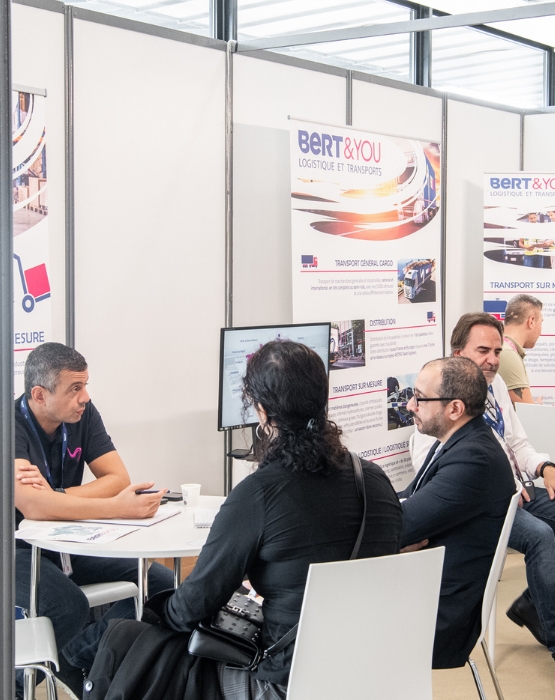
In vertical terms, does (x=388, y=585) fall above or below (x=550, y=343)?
below

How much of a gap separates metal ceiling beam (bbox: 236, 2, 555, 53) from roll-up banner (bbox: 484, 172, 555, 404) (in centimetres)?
180

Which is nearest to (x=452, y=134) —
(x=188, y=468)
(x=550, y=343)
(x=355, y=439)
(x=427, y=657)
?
(x=550, y=343)

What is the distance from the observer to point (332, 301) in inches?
182

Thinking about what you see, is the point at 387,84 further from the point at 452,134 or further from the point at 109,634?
the point at 109,634

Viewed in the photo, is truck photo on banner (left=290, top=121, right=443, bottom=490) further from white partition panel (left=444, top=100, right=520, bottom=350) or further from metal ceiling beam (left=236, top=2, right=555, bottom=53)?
white partition panel (left=444, top=100, right=520, bottom=350)

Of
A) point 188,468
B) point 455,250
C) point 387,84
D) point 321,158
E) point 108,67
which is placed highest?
point 387,84

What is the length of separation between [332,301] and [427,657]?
9.43ft

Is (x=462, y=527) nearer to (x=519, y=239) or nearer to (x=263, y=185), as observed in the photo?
(x=263, y=185)

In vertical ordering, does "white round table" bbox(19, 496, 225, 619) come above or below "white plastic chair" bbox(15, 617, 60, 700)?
above

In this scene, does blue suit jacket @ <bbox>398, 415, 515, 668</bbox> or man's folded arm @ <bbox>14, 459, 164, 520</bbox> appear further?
man's folded arm @ <bbox>14, 459, 164, 520</bbox>

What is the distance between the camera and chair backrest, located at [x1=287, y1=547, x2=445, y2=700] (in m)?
1.73

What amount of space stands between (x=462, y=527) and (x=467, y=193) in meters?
3.98

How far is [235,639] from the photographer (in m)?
1.83

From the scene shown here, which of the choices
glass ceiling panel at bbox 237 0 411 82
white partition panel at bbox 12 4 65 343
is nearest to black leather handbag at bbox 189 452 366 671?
white partition panel at bbox 12 4 65 343
